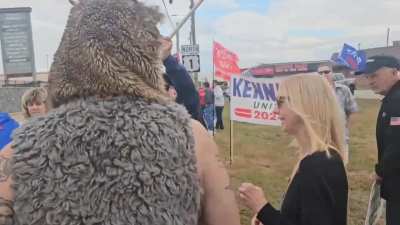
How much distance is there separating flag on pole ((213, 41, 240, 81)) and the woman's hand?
35.4 feet

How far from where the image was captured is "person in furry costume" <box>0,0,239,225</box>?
134 centimetres

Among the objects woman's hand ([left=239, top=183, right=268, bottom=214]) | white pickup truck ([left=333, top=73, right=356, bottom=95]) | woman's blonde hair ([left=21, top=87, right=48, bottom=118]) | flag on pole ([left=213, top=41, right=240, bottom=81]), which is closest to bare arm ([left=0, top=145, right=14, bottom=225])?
woman's hand ([left=239, top=183, right=268, bottom=214])

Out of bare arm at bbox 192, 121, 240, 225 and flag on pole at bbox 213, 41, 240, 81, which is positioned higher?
flag on pole at bbox 213, 41, 240, 81

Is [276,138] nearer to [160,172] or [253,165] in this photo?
[253,165]

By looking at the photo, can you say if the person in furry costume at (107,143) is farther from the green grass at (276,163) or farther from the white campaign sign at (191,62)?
the white campaign sign at (191,62)

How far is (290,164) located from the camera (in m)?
10.9

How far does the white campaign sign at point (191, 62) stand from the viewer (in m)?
14.8

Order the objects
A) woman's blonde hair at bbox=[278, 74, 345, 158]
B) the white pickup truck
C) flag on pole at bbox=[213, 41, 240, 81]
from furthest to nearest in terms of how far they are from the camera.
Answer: flag on pole at bbox=[213, 41, 240, 81]
the white pickup truck
woman's blonde hair at bbox=[278, 74, 345, 158]

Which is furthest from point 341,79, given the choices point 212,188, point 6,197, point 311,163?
point 6,197

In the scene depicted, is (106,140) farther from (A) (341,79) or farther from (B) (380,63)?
(A) (341,79)

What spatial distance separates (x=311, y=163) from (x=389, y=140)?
6.09 feet

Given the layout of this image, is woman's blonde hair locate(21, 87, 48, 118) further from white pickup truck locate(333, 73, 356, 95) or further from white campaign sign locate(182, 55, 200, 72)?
white campaign sign locate(182, 55, 200, 72)

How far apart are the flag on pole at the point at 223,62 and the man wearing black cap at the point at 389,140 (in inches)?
340

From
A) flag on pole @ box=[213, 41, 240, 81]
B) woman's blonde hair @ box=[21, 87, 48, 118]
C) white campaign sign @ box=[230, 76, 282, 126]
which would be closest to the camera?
woman's blonde hair @ box=[21, 87, 48, 118]
